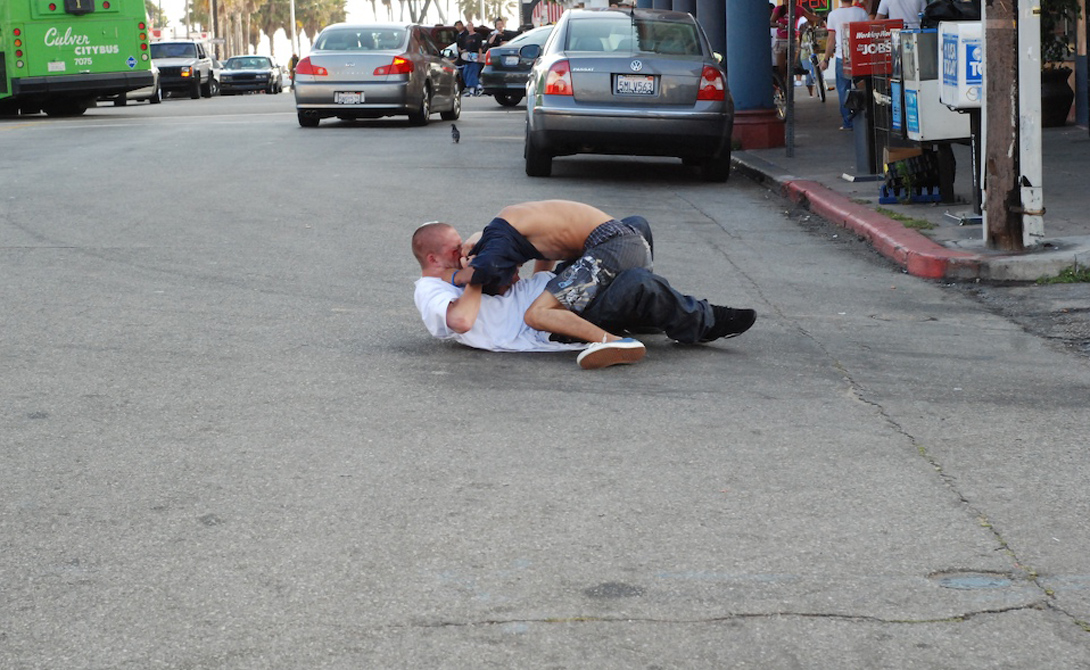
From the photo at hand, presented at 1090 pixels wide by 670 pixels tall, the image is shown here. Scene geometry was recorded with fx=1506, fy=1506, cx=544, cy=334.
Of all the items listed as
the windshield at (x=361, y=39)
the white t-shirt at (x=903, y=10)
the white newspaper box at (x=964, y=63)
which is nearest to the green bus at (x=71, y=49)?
the windshield at (x=361, y=39)

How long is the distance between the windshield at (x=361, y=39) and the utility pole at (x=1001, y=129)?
14647 mm

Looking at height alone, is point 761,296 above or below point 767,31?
below

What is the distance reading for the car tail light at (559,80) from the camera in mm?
13891

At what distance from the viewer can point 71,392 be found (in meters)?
6.09

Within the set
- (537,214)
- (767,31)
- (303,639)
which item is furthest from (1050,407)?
(767,31)

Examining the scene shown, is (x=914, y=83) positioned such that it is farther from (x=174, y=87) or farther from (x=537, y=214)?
(x=174, y=87)

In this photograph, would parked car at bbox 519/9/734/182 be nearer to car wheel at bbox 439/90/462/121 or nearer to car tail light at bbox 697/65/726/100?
car tail light at bbox 697/65/726/100

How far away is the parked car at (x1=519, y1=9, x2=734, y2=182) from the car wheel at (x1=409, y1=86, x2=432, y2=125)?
8.59 m

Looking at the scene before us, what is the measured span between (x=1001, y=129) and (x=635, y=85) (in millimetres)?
5426

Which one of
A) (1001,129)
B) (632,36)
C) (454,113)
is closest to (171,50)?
(454,113)

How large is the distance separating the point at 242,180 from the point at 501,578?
10739mm

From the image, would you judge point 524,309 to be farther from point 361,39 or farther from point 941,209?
point 361,39

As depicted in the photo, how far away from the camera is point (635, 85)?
544 inches

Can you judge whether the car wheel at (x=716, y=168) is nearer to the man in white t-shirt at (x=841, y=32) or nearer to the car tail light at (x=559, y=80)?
the car tail light at (x=559, y=80)
